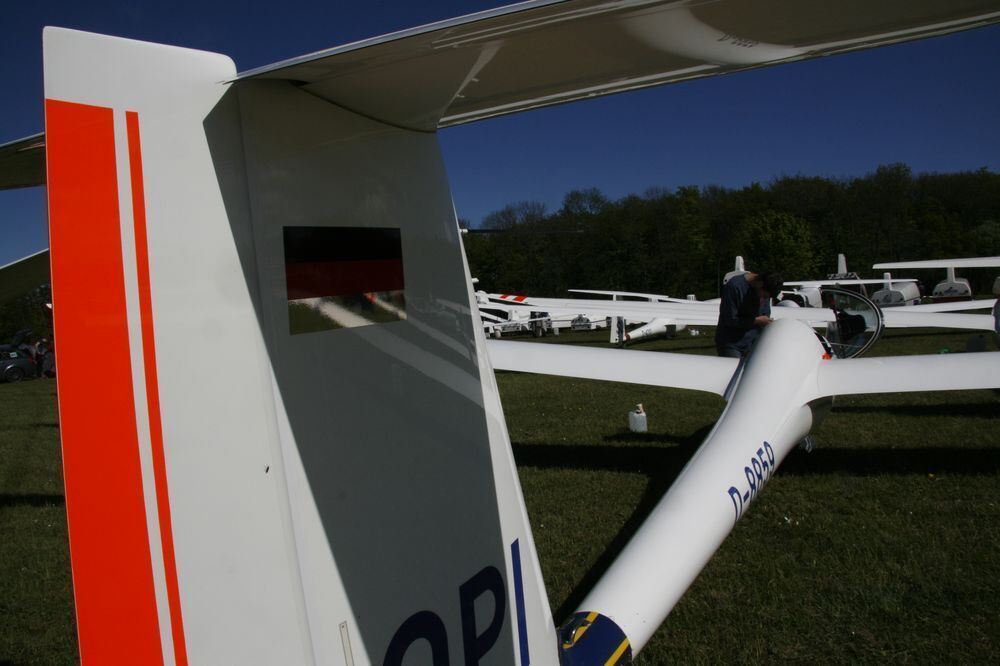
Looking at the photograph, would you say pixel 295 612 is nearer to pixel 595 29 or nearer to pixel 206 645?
pixel 206 645

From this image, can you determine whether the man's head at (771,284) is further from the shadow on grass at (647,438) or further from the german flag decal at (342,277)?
the german flag decal at (342,277)

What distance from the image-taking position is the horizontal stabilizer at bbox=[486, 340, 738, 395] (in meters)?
5.37

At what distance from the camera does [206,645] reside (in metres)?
0.97

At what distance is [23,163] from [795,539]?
4.54 meters

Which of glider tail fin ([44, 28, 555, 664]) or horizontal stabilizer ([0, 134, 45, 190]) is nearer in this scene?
glider tail fin ([44, 28, 555, 664])

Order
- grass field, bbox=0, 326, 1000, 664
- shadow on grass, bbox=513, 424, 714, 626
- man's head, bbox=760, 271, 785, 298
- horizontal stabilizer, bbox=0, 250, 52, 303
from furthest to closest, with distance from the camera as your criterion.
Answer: man's head, bbox=760, 271, 785, 298 → shadow on grass, bbox=513, 424, 714, 626 → grass field, bbox=0, 326, 1000, 664 → horizontal stabilizer, bbox=0, 250, 52, 303

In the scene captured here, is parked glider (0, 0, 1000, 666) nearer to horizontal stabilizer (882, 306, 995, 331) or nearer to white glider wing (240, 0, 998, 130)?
white glider wing (240, 0, 998, 130)

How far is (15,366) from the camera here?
77.2 ft

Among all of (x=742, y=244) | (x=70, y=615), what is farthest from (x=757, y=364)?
(x=742, y=244)

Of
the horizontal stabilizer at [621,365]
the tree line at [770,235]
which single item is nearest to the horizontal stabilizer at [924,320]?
the horizontal stabilizer at [621,365]

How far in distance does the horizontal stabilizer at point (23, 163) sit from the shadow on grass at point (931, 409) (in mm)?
8634

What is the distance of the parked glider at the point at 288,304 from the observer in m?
0.89

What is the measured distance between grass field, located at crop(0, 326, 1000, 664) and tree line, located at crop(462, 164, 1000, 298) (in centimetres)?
4762

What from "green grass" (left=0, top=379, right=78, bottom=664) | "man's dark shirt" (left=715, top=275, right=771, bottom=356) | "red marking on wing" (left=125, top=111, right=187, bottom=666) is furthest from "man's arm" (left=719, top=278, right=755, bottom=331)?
"red marking on wing" (left=125, top=111, right=187, bottom=666)
